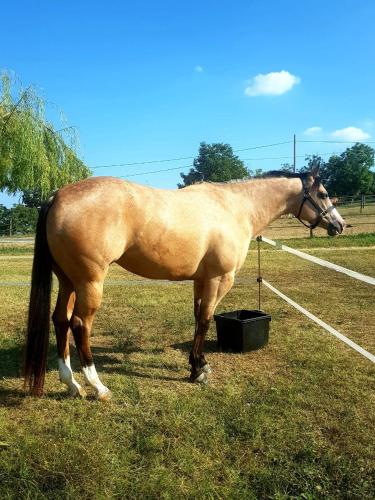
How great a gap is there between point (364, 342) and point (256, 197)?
2374 millimetres

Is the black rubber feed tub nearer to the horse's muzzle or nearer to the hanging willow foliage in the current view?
the horse's muzzle

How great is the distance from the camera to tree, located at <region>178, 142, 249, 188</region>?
67.2m

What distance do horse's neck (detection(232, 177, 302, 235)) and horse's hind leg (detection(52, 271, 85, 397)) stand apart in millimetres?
2072

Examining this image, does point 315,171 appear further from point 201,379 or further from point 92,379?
point 92,379

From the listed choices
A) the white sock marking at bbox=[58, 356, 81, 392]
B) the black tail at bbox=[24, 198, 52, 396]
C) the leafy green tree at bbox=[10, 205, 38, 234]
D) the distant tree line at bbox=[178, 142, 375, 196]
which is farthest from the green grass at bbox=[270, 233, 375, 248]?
the distant tree line at bbox=[178, 142, 375, 196]

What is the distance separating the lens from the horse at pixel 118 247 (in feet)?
10.3

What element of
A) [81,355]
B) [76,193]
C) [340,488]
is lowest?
[340,488]

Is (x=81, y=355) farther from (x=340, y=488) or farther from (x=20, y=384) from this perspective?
(x=340, y=488)

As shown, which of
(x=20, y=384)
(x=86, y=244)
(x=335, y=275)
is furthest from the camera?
(x=335, y=275)

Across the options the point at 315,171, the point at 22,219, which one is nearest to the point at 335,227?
the point at 315,171

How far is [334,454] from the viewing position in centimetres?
262

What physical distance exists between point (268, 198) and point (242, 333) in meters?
1.60

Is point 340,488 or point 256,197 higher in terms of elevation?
point 256,197

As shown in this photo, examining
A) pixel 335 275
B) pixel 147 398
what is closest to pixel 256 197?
pixel 147 398
